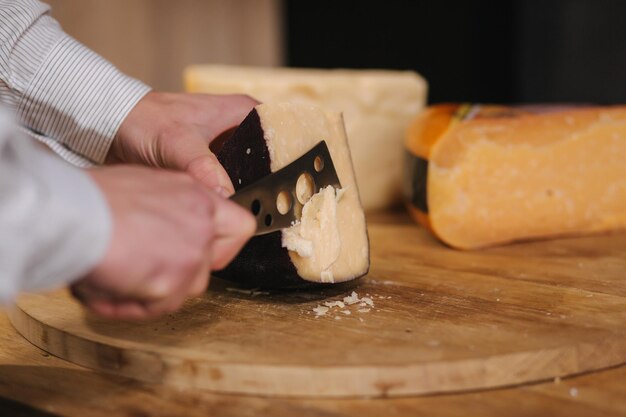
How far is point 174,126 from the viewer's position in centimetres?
140

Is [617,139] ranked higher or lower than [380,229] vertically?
higher

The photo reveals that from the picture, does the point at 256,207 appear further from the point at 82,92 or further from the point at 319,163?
the point at 82,92

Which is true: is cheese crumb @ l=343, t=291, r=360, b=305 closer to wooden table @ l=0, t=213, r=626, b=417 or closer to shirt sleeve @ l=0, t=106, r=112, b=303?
wooden table @ l=0, t=213, r=626, b=417

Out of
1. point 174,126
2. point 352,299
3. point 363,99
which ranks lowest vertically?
point 352,299

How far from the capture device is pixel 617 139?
1.80m

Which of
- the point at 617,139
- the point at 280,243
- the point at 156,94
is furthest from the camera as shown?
the point at 617,139

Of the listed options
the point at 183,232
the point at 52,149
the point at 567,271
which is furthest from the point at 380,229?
the point at 183,232

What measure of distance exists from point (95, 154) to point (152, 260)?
77 cm

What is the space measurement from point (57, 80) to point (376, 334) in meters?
0.80

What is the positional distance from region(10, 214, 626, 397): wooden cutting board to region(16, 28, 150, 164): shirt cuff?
34cm

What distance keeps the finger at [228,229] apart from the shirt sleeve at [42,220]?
155mm

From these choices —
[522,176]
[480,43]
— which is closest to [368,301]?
[522,176]

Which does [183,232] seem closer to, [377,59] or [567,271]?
[567,271]

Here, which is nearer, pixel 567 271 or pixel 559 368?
pixel 559 368
